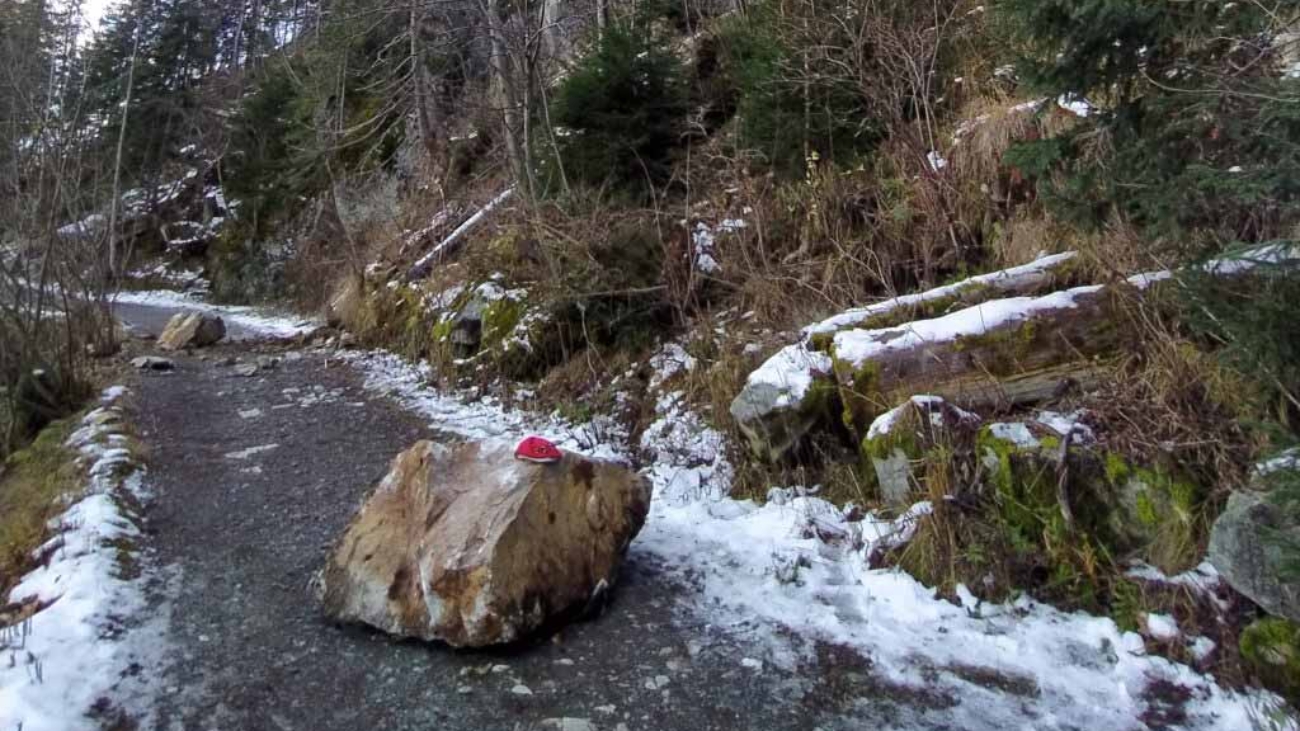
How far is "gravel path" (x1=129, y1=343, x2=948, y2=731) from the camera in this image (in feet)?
10.6

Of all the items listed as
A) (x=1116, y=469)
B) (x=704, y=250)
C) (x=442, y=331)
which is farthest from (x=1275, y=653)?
(x=442, y=331)

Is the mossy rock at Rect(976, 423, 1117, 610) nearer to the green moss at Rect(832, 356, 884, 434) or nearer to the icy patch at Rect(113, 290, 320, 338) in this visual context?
the green moss at Rect(832, 356, 884, 434)

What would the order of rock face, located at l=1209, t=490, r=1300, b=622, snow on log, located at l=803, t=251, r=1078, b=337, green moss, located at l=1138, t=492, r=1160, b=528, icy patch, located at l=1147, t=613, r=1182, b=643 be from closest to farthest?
rock face, located at l=1209, t=490, r=1300, b=622
icy patch, located at l=1147, t=613, r=1182, b=643
green moss, located at l=1138, t=492, r=1160, b=528
snow on log, located at l=803, t=251, r=1078, b=337

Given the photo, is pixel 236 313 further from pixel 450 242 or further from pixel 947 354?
pixel 947 354

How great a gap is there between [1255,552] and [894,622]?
1.43 meters

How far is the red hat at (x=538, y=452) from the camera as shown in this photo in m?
4.27

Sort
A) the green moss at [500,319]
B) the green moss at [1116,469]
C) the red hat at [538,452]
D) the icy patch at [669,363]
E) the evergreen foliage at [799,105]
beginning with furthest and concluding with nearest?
the green moss at [500,319]
the evergreen foliage at [799,105]
the icy patch at [669,363]
the red hat at [538,452]
the green moss at [1116,469]

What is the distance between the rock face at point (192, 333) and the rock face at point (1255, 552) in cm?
1371

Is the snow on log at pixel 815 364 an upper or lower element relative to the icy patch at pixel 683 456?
upper

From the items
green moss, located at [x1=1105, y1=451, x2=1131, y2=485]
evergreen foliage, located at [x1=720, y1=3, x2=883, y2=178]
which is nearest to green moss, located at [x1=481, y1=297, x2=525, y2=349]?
evergreen foliage, located at [x1=720, y1=3, x2=883, y2=178]

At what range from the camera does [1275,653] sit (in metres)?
3.04

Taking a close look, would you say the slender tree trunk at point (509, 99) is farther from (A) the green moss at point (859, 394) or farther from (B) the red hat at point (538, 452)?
(B) the red hat at point (538, 452)

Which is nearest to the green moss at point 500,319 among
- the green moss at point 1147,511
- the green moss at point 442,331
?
the green moss at point 442,331

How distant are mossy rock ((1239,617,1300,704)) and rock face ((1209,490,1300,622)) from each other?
0.19 ft
